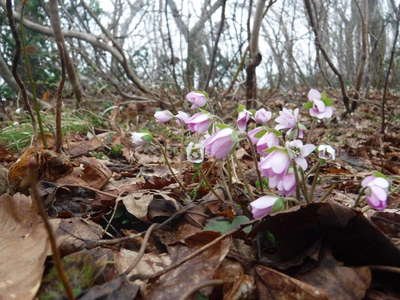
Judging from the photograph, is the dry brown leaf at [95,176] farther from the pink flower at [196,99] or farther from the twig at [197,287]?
the twig at [197,287]

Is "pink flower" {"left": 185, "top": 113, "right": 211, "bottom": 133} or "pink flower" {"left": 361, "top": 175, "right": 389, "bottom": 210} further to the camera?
"pink flower" {"left": 185, "top": 113, "right": 211, "bottom": 133}

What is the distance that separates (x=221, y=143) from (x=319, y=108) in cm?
34

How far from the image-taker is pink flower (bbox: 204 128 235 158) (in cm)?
96

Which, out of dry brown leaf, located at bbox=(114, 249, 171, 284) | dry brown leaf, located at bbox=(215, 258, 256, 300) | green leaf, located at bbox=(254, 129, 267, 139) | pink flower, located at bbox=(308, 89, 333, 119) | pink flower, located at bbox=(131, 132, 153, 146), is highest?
pink flower, located at bbox=(308, 89, 333, 119)

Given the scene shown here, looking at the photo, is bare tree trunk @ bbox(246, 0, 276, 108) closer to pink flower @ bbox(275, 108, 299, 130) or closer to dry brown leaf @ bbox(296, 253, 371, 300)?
pink flower @ bbox(275, 108, 299, 130)

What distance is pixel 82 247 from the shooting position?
893 mm

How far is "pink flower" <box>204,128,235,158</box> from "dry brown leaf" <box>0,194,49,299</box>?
0.44m

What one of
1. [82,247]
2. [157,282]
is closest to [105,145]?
[82,247]

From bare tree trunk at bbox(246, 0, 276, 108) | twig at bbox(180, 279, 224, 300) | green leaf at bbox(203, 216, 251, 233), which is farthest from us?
bare tree trunk at bbox(246, 0, 276, 108)

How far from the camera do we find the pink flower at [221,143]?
37.7 inches

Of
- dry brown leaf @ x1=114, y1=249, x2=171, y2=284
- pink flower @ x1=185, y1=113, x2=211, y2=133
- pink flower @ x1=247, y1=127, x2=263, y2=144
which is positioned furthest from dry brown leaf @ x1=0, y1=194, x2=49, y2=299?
pink flower @ x1=247, y1=127, x2=263, y2=144

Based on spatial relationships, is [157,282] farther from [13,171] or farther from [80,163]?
[80,163]

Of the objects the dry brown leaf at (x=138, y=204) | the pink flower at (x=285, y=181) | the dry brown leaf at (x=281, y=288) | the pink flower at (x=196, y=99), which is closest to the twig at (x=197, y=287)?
the dry brown leaf at (x=281, y=288)

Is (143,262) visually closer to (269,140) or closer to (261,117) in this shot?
(269,140)
